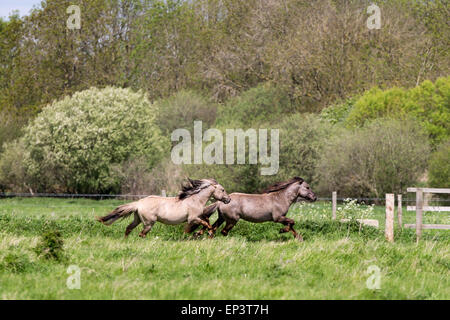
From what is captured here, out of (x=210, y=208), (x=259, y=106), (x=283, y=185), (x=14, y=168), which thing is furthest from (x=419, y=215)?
(x=259, y=106)

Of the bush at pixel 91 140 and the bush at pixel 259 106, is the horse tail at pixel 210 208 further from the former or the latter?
the bush at pixel 259 106

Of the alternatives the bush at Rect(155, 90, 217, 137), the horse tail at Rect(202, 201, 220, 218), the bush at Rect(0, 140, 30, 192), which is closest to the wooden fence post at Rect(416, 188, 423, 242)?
the horse tail at Rect(202, 201, 220, 218)

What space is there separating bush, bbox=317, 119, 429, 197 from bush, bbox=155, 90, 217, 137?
19.7 m

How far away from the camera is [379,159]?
104ft

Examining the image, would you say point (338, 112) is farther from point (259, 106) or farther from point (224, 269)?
point (224, 269)

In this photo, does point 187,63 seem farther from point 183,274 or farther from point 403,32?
point 183,274

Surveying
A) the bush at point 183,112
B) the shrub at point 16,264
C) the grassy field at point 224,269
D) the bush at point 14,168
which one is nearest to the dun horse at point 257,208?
the grassy field at point 224,269

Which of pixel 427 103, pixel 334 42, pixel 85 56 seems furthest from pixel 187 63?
pixel 427 103

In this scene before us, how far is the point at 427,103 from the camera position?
117ft

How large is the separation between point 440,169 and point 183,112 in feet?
82.0

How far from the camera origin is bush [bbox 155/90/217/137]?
50.9 meters

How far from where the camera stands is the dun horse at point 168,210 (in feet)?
45.9

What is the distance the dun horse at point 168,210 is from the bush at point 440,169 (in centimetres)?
1891
